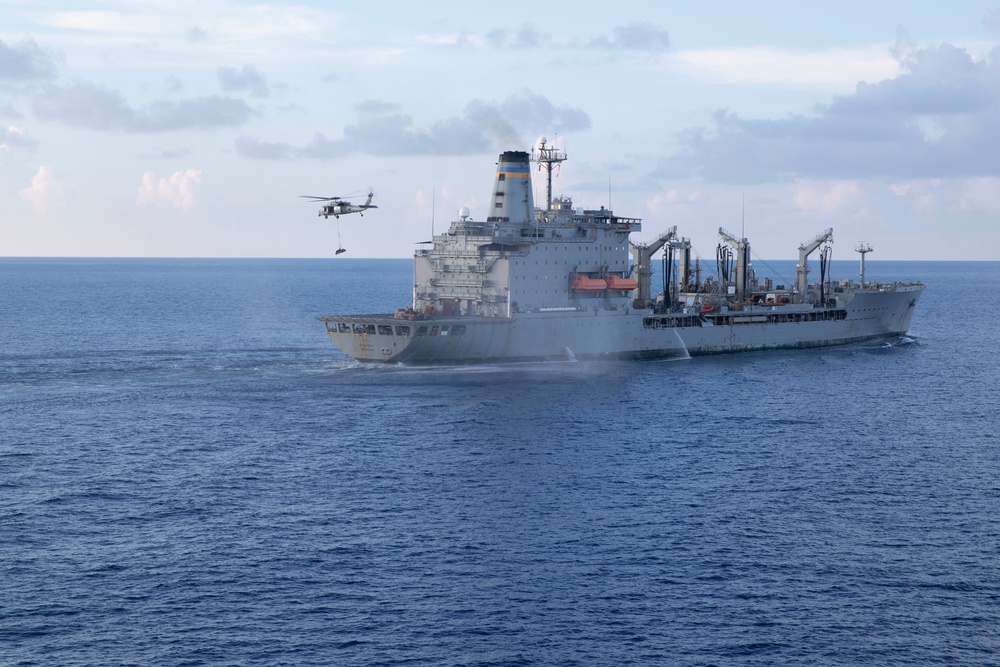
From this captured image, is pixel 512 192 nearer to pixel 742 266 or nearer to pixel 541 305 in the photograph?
pixel 541 305

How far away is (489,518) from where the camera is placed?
37375mm

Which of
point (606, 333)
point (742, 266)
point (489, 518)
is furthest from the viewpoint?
point (742, 266)

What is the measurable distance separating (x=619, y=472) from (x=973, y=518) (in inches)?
534

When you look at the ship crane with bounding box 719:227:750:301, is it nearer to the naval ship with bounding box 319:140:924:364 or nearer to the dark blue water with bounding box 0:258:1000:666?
the naval ship with bounding box 319:140:924:364

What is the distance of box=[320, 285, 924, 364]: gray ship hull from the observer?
6794cm

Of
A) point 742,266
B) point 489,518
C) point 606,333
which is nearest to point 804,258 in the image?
point 742,266

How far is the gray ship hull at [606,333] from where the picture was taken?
67.9 metres

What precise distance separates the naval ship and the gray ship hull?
0.09 meters

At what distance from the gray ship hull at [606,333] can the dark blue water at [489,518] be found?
205 cm

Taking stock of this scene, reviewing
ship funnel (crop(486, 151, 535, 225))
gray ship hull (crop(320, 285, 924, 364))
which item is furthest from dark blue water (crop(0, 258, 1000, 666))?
ship funnel (crop(486, 151, 535, 225))

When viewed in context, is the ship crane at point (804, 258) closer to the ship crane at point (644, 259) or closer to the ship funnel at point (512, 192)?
the ship crane at point (644, 259)

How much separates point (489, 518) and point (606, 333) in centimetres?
3889

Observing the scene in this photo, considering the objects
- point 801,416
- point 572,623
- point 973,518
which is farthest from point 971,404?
point 572,623

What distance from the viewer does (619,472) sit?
44156 millimetres
